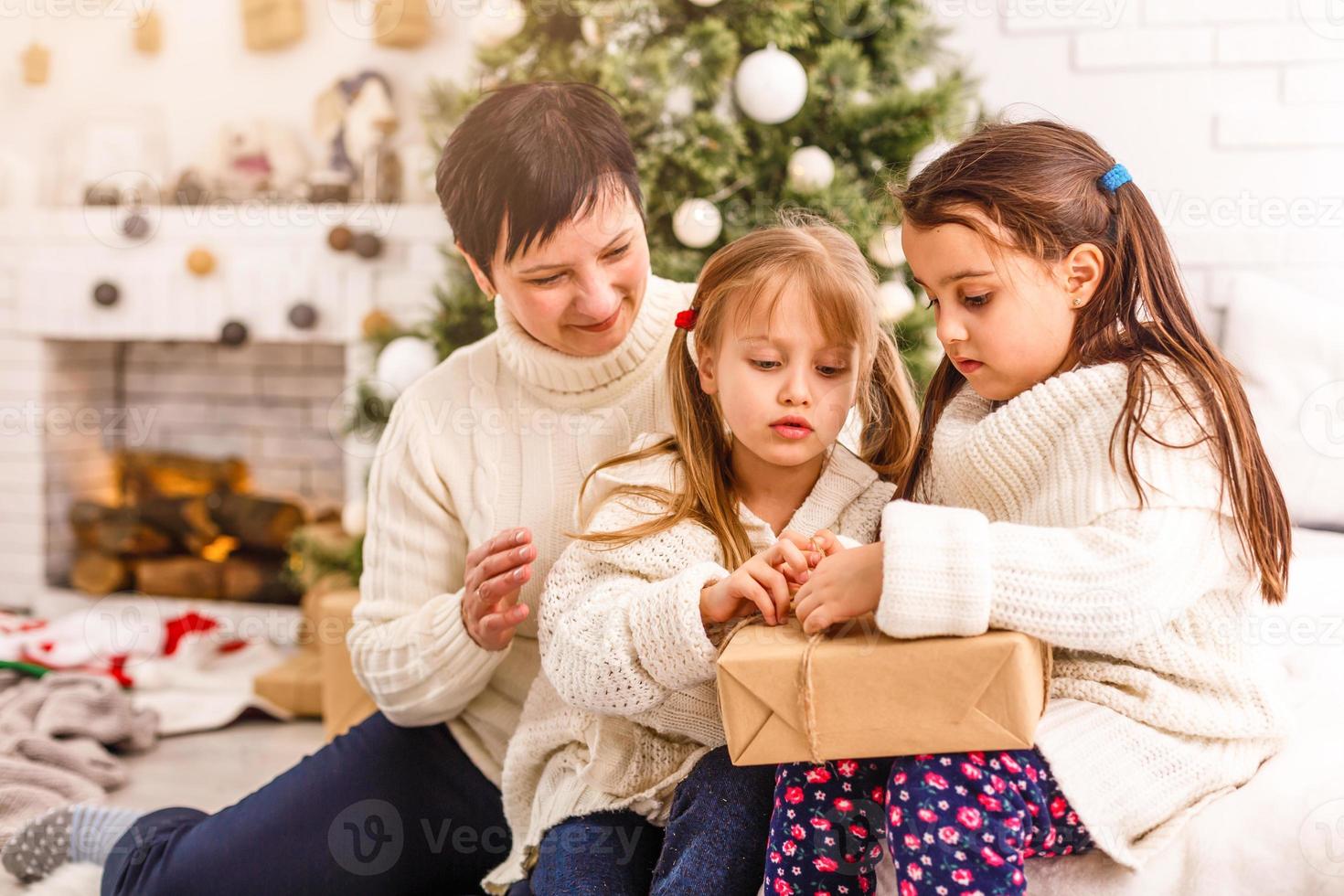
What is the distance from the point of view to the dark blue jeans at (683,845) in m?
1.11

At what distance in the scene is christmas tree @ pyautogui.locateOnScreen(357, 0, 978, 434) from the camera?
2086 millimetres

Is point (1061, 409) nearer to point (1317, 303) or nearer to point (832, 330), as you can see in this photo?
point (832, 330)

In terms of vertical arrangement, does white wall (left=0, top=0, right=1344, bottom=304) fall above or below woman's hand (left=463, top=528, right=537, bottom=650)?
above

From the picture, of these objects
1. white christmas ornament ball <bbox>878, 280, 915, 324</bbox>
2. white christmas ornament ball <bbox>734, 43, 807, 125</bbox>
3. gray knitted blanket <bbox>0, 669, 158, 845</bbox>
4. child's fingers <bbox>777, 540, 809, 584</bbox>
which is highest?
white christmas ornament ball <bbox>734, 43, 807, 125</bbox>

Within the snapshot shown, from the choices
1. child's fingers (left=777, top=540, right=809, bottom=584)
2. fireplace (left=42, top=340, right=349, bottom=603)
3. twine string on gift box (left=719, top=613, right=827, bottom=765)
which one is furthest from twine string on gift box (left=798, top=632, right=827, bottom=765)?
fireplace (left=42, top=340, right=349, bottom=603)

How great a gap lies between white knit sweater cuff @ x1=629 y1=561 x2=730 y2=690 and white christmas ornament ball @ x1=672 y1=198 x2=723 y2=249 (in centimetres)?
104

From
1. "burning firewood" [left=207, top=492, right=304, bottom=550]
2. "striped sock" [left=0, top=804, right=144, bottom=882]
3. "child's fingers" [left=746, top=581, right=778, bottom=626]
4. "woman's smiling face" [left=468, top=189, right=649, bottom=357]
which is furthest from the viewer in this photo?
"burning firewood" [left=207, top=492, right=304, bottom=550]

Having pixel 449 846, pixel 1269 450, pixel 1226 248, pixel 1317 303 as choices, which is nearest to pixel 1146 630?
pixel 449 846

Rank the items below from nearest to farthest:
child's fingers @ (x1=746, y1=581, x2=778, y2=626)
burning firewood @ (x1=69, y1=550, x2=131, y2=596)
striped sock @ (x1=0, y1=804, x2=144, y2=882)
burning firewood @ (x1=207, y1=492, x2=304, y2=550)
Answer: child's fingers @ (x1=746, y1=581, x2=778, y2=626)
striped sock @ (x1=0, y1=804, x2=144, y2=882)
burning firewood @ (x1=207, y1=492, x2=304, y2=550)
burning firewood @ (x1=69, y1=550, x2=131, y2=596)

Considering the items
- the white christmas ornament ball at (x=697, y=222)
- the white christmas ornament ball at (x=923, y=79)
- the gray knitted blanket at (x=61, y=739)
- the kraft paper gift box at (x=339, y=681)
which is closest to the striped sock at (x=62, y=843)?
the gray knitted blanket at (x=61, y=739)

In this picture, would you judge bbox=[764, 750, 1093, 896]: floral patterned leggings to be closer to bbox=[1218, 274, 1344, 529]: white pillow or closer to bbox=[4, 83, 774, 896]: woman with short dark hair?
bbox=[4, 83, 774, 896]: woman with short dark hair

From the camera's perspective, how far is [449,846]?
1473mm

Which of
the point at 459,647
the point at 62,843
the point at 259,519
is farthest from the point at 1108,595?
the point at 259,519

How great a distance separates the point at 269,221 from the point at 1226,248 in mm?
2321
